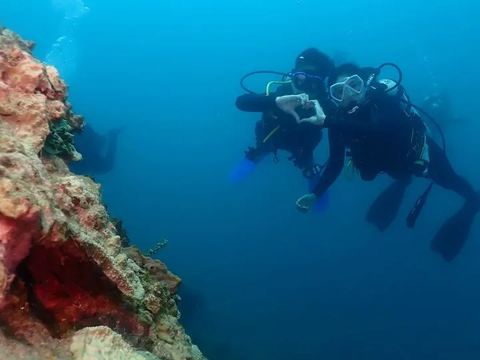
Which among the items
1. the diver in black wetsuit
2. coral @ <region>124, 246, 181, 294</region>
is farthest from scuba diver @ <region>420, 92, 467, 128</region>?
coral @ <region>124, 246, 181, 294</region>

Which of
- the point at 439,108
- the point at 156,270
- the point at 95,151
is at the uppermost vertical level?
the point at 439,108

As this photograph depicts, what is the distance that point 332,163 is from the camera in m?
6.73

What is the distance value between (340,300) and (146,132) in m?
48.3

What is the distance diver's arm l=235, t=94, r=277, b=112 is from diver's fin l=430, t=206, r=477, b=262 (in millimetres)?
5707

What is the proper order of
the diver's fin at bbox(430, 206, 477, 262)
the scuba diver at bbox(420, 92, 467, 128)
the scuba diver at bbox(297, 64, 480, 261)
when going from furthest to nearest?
the scuba diver at bbox(420, 92, 467, 128) → the diver's fin at bbox(430, 206, 477, 262) → the scuba diver at bbox(297, 64, 480, 261)

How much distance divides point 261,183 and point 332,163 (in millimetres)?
61192

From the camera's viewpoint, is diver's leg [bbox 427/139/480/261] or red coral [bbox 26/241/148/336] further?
diver's leg [bbox 427/139/480/261]

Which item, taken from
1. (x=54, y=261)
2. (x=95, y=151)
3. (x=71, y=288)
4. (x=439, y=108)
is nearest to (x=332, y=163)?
(x=71, y=288)

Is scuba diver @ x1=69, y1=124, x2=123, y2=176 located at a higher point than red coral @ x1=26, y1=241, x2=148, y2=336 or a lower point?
lower

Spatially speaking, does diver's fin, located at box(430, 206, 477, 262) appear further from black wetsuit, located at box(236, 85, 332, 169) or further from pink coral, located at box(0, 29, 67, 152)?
pink coral, located at box(0, 29, 67, 152)

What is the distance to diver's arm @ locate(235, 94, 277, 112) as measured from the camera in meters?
6.32

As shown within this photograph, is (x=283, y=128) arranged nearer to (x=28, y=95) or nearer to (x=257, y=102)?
(x=257, y=102)

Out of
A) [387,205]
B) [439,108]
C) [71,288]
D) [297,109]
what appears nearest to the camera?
[71,288]

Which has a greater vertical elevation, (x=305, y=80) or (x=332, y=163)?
(x=305, y=80)
